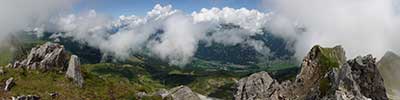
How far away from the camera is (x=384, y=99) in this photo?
199 meters

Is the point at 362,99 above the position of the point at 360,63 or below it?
below

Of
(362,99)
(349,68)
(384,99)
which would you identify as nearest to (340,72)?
(349,68)

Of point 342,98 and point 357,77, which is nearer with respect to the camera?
point 342,98

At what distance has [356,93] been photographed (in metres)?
180

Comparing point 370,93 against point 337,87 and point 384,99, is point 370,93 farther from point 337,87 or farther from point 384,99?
point 337,87

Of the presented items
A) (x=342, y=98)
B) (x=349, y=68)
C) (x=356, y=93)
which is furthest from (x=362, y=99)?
Result: (x=349, y=68)

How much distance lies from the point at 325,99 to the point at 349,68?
2005 centimetres

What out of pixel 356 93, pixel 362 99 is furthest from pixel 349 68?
pixel 362 99

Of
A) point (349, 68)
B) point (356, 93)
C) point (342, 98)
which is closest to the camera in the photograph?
point (342, 98)

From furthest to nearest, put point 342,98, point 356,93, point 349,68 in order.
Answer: point 349,68 < point 356,93 < point 342,98

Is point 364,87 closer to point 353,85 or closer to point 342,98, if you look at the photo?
point 353,85

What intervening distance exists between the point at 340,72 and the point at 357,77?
6211mm

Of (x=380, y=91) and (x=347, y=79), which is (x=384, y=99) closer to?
(x=380, y=91)

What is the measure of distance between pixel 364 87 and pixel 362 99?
124 ft
